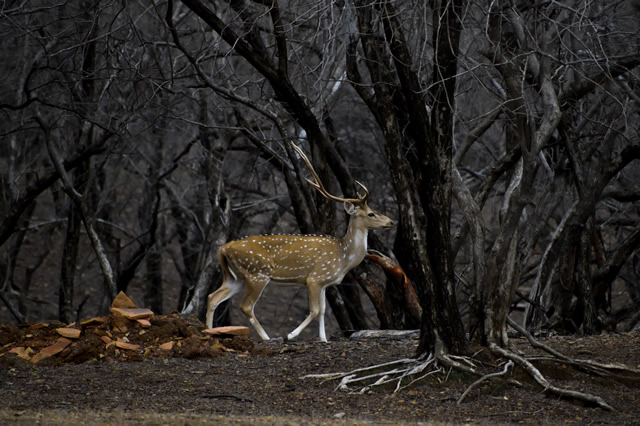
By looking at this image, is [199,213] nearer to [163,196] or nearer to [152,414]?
[163,196]

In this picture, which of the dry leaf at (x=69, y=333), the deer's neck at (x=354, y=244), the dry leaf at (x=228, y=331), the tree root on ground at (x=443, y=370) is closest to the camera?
the tree root on ground at (x=443, y=370)

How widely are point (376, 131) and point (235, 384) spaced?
385 inches

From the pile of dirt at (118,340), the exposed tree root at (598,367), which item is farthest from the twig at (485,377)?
the pile of dirt at (118,340)

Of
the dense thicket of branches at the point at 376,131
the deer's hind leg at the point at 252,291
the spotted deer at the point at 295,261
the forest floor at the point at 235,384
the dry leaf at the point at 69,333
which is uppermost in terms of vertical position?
the dense thicket of branches at the point at 376,131

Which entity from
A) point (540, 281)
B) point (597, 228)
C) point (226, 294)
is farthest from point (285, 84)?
point (597, 228)

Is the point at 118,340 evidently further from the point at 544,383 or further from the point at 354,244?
the point at 544,383

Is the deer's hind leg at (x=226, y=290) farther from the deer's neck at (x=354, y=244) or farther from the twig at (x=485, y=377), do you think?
the twig at (x=485, y=377)

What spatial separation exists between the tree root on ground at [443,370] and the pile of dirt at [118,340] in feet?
5.85

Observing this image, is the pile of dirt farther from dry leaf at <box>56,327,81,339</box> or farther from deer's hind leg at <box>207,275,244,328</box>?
deer's hind leg at <box>207,275,244,328</box>

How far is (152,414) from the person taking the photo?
7.01 m

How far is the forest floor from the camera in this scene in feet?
23.6

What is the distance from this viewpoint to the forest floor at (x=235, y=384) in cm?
719

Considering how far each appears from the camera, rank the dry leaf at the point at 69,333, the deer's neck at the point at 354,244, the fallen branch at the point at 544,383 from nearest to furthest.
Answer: the fallen branch at the point at 544,383, the dry leaf at the point at 69,333, the deer's neck at the point at 354,244

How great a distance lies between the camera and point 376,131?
17.3 m
